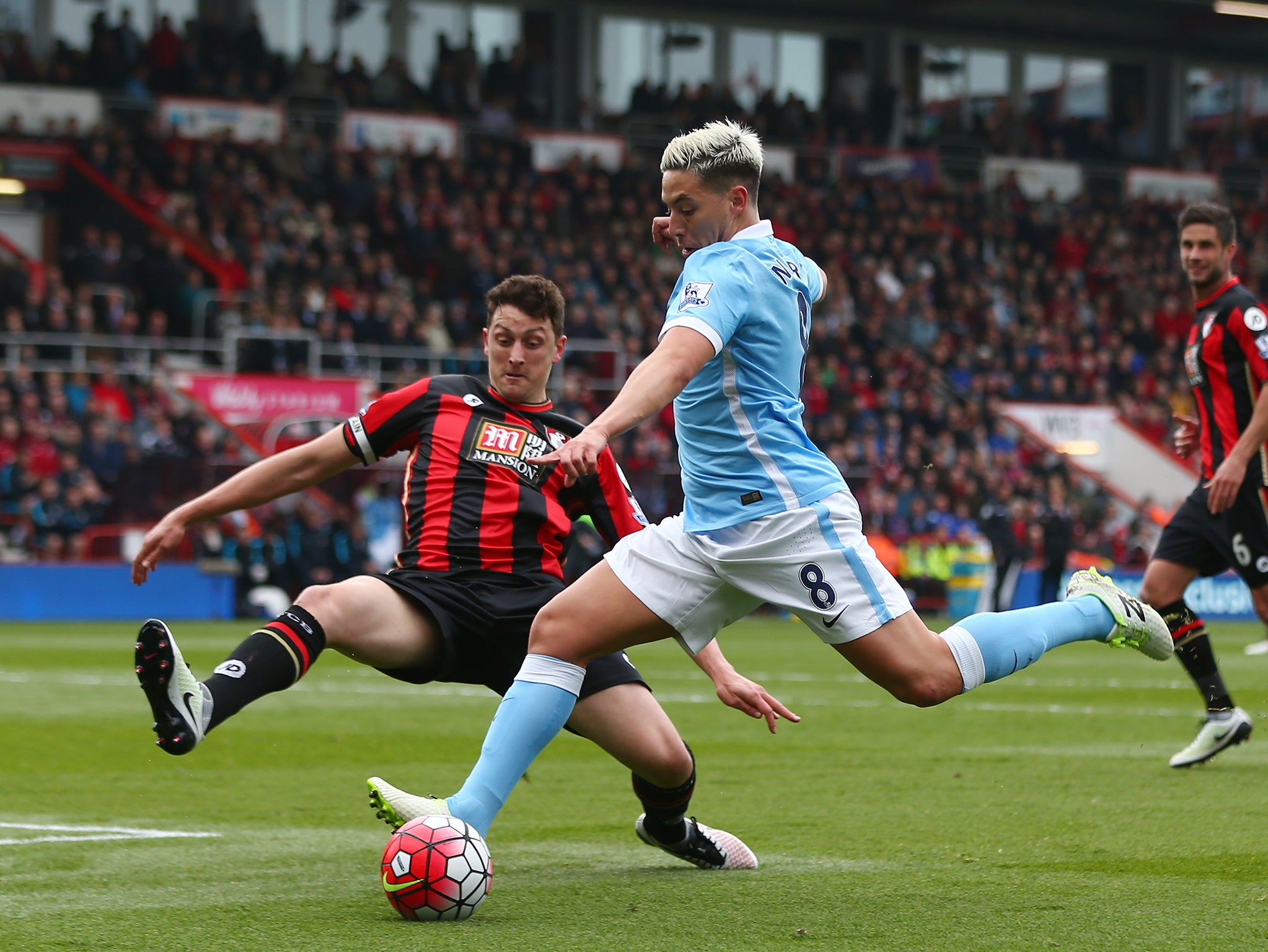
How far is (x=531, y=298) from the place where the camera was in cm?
520

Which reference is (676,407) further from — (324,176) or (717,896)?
(324,176)

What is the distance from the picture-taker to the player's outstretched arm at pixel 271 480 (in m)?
4.83

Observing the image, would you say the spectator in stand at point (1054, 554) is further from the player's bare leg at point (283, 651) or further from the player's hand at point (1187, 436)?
the player's bare leg at point (283, 651)

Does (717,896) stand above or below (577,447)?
below

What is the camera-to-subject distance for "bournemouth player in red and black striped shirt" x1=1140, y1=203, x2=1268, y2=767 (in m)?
7.43

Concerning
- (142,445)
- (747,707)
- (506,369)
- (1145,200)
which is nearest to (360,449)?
(506,369)

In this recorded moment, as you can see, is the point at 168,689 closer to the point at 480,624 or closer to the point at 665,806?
the point at 480,624

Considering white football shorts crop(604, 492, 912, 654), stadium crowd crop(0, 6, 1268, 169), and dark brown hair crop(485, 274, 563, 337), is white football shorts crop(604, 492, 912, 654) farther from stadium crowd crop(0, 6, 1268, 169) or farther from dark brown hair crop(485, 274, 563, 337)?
stadium crowd crop(0, 6, 1268, 169)

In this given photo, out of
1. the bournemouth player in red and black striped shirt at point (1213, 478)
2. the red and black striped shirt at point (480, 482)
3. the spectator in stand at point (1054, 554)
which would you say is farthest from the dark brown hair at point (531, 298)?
the spectator in stand at point (1054, 554)

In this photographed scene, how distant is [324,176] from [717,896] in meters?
24.8

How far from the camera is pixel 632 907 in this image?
4355 millimetres

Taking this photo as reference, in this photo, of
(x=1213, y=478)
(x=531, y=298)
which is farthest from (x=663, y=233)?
(x=1213, y=478)

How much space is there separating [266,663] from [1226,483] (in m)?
4.20

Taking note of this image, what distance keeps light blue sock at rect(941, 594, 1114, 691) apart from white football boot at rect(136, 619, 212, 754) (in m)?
1.95
